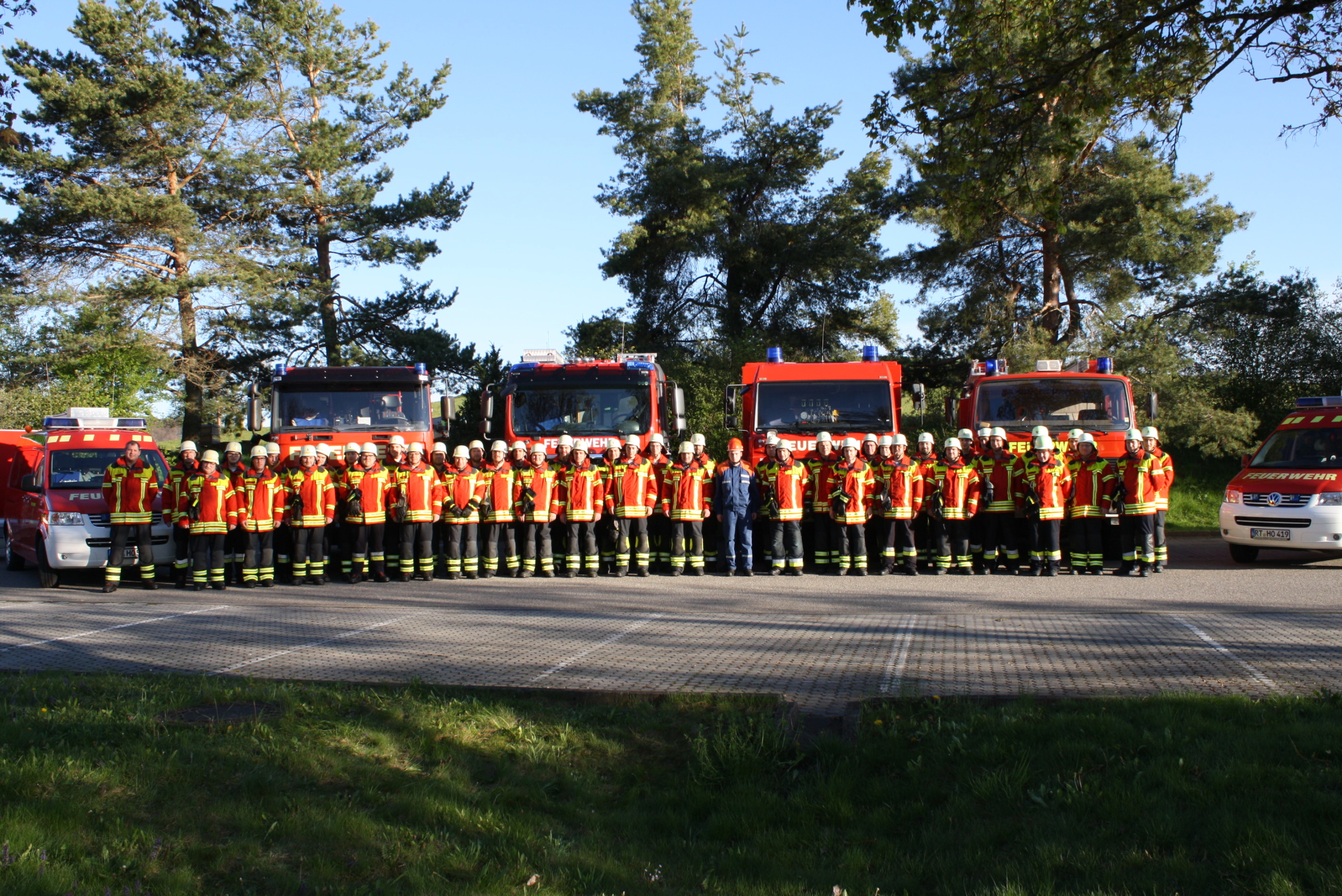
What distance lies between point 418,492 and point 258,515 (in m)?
1.89

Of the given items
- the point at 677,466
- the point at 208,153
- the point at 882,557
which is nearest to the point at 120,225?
the point at 208,153

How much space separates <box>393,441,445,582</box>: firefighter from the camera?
13.4 m

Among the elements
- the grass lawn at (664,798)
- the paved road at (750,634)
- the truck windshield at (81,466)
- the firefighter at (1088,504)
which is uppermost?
the truck windshield at (81,466)

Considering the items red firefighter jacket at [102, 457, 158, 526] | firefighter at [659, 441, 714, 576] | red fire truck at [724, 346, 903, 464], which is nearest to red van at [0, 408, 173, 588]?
red firefighter jacket at [102, 457, 158, 526]

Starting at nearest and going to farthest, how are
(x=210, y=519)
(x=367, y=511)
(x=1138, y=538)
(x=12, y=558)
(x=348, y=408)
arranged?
1. (x=1138, y=538)
2. (x=210, y=519)
3. (x=367, y=511)
4. (x=348, y=408)
5. (x=12, y=558)

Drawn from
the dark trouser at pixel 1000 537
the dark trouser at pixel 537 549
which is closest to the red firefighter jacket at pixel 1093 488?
the dark trouser at pixel 1000 537

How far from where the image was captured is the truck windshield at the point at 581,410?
15031mm

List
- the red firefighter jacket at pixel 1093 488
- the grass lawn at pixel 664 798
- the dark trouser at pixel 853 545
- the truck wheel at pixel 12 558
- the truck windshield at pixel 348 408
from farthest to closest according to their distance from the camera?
the truck wheel at pixel 12 558 → the truck windshield at pixel 348 408 → the dark trouser at pixel 853 545 → the red firefighter jacket at pixel 1093 488 → the grass lawn at pixel 664 798

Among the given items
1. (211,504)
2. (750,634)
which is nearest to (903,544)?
(750,634)

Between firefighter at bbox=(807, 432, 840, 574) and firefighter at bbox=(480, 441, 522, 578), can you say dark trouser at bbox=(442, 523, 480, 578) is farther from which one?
firefighter at bbox=(807, 432, 840, 574)

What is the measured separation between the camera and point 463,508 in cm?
1355

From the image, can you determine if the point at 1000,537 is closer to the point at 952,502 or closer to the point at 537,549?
the point at 952,502

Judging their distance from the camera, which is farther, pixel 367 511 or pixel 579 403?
pixel 579 403

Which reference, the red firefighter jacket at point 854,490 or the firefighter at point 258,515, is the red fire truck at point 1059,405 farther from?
the firefighter at point 258,515
